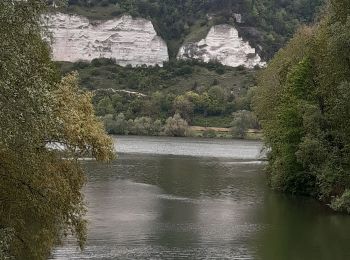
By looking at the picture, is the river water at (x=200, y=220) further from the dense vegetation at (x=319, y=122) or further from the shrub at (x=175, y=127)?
the shrub at (x=175, y=127)

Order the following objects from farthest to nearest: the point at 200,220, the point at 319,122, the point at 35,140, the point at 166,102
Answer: the point at 166,102, the point at 319,122, the point at 200,220, the point at 35,140

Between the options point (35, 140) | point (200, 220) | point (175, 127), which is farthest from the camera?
point (175, 127)

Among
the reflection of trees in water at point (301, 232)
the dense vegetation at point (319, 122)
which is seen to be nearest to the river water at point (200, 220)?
the reflection of trees in water at point (301, 232)

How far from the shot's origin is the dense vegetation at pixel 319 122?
4378 cm

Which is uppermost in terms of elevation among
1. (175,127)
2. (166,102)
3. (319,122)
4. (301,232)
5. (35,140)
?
(35,140)

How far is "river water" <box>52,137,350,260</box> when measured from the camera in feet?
104

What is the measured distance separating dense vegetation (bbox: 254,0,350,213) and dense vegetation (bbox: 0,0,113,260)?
22169 millimetres

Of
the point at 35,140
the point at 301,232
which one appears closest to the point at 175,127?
the point at 301,232

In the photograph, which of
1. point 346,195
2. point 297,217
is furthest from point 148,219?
point 346,195

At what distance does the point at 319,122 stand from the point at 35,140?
3613cm

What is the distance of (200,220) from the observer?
1604 inches

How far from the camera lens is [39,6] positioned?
1544cm

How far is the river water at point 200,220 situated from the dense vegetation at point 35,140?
24.3ft

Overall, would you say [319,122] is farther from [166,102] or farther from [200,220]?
[166,102]
